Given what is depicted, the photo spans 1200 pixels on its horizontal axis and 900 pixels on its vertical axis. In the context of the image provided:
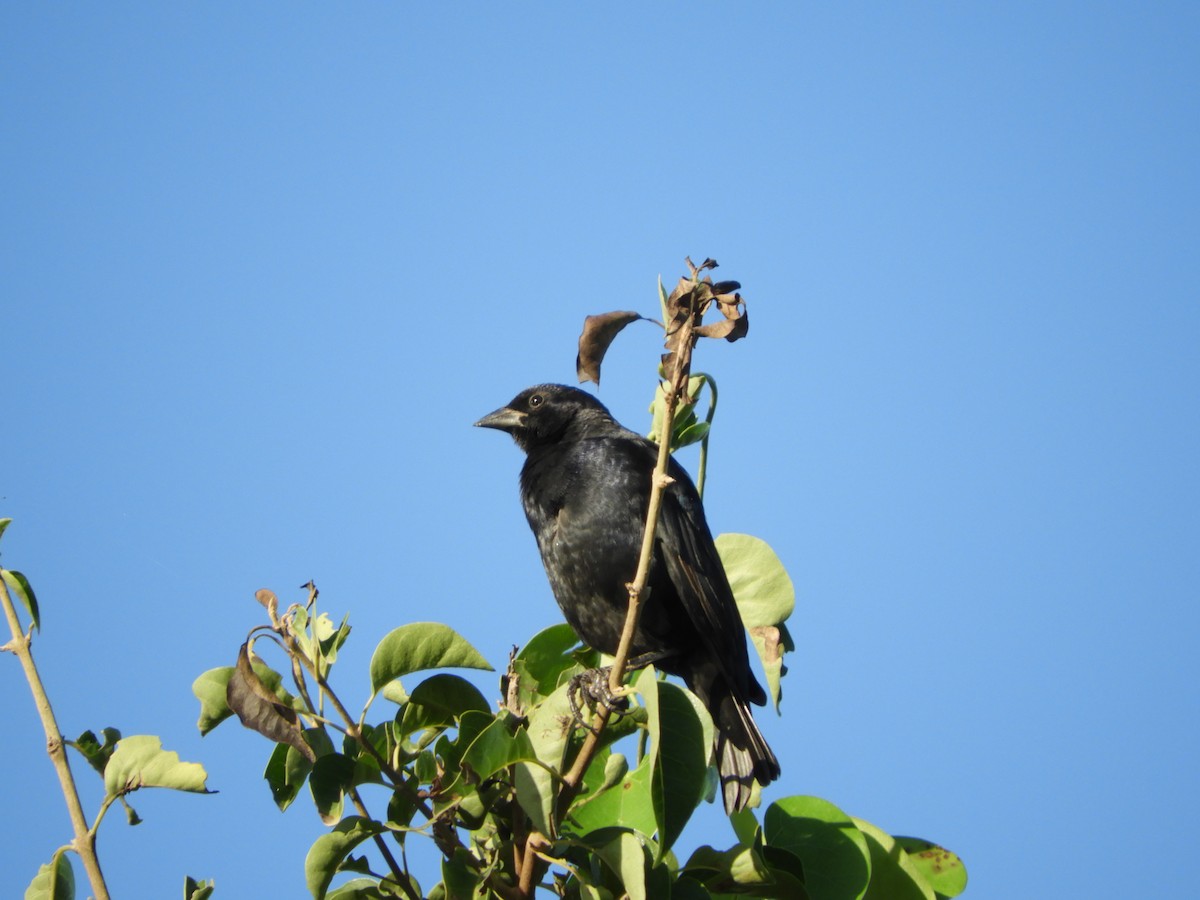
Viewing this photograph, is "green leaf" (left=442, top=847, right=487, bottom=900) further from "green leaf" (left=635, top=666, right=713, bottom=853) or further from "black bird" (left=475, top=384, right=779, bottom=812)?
"black bird" (left=475, top=384, right=779, bottom=812)

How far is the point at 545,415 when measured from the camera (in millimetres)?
4844

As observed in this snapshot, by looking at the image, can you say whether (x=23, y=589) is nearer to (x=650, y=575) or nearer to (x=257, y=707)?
(x=257, y=707)

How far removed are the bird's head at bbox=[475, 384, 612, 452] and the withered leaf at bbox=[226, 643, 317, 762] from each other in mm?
2583

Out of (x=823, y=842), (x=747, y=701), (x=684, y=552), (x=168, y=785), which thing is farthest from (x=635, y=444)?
(x=168, y=785)

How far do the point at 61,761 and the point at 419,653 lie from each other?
767mm

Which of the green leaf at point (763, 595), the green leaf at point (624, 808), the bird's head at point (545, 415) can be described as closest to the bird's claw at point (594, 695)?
the green leaf at point (624, 808)

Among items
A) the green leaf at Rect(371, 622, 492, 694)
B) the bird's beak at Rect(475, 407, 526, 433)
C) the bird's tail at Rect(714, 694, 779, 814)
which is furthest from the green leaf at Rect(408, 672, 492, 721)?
the bird's beak at Rect(475, 407, 526, 433)

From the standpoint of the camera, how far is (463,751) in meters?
2.33

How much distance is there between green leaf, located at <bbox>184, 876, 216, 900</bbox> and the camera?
2195mm

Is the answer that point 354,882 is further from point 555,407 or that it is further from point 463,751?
point 555,407

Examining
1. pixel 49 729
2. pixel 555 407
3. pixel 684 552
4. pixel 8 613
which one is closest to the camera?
pixel 49 729

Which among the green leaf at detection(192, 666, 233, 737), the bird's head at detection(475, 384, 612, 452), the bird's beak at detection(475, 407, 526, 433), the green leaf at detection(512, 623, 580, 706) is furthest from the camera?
the bird's beak at detection(475, 407, 526, 433)

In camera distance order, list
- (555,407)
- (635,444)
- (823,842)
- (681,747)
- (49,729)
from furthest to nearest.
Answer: (555,407), (635,444), (823,842), (681,747), (49,729)

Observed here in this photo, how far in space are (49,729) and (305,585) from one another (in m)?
0.52
